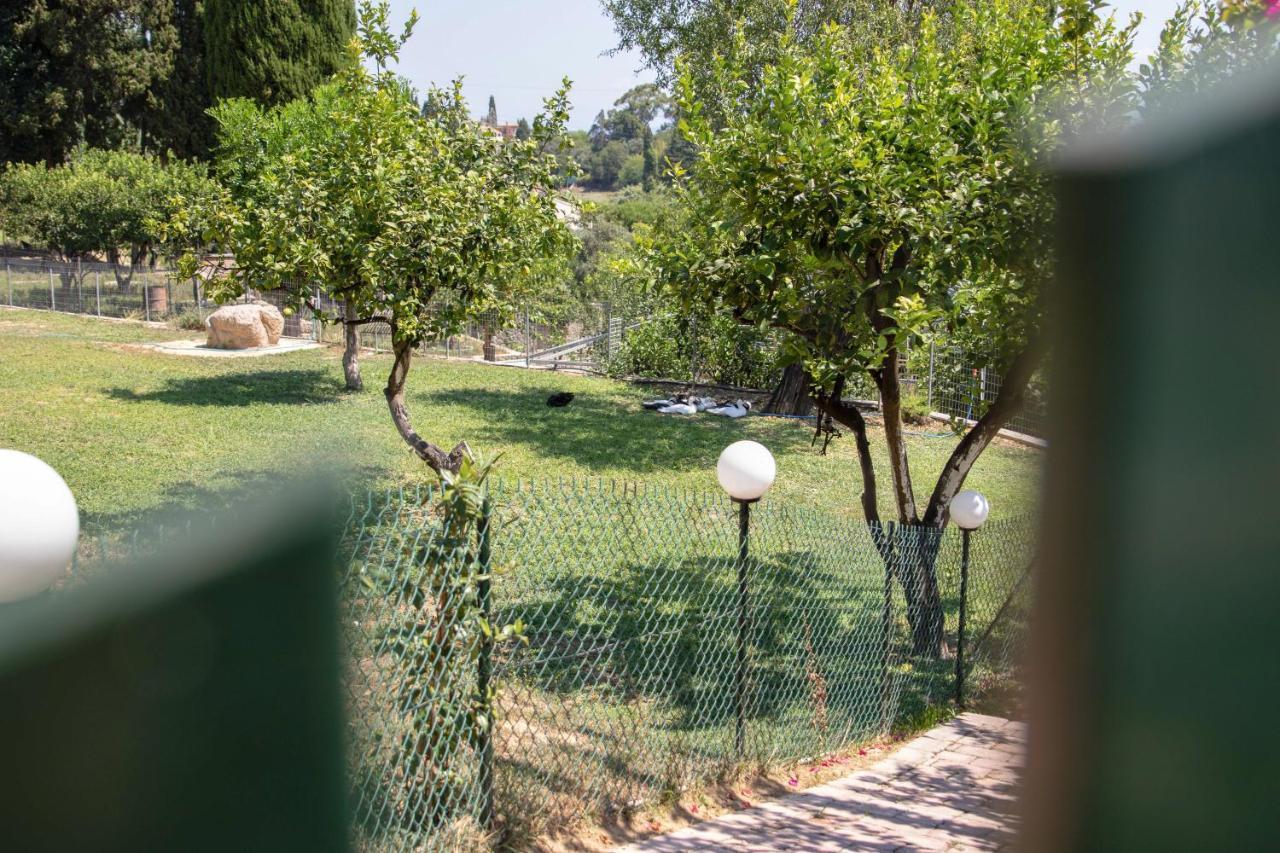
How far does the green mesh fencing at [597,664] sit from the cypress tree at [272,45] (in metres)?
23.0

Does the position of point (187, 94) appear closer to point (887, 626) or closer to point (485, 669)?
point (887, 626)

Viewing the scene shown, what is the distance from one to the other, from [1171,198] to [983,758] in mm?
4649

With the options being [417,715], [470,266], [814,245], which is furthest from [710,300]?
[417,715]

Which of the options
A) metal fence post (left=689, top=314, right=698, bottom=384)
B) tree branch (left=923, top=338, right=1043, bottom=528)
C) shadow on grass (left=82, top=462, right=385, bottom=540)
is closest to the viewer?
shadow on grass (left=82, top=462, right=385, bottom=540)

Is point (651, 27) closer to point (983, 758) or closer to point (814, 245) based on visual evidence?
point (814, 245)

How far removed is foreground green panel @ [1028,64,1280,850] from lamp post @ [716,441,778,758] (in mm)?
2724

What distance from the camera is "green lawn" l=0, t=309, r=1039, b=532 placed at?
9.41 meters

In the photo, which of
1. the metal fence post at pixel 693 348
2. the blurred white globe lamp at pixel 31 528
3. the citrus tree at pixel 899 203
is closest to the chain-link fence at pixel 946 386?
the citrus tree at pixel 899 203

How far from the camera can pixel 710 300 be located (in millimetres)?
7172

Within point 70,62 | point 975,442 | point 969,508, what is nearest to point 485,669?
point 969,508

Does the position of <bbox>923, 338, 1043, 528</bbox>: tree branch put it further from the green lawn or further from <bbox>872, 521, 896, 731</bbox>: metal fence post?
<bbox>872, 521, 896, 731</bbox>: metal fence post

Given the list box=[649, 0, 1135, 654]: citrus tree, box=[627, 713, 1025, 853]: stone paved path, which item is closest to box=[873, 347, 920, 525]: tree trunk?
box=[649, 0, 1135, 654]: citrus tree

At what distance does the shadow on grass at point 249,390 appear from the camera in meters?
13.0

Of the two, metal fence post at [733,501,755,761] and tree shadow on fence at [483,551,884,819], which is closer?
tree shadow on fence at [483,551,884,819]
